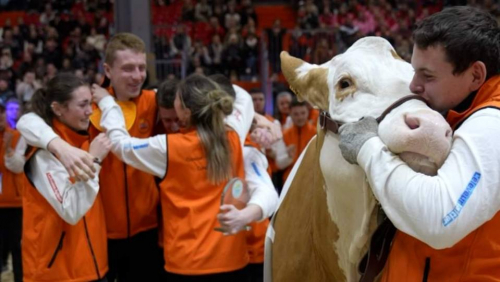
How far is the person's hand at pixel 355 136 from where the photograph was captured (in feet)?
5.72

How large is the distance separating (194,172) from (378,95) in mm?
1679

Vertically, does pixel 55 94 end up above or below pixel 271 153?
above

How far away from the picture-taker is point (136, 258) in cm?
383

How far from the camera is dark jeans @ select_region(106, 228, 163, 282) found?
3789 millimetres

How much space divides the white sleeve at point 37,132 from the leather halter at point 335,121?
172 cm

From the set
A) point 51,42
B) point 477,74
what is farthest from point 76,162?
point 51,42

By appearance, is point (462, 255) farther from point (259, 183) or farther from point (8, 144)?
point (8, 144)

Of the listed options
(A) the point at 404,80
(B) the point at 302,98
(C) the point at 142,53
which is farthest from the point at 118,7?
(A) the point at 404,80

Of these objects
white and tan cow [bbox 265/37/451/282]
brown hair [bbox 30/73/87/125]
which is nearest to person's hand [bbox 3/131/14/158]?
brown hair [bbox 30/73/87/125]

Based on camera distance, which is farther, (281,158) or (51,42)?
(51,42)

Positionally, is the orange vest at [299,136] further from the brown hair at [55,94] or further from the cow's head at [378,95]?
the cow's head at [378,95]

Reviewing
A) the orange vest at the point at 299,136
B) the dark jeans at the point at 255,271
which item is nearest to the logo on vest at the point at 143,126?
the dark jeans at the point at 255,271

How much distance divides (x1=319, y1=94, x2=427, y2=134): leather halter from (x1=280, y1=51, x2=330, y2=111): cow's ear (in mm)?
37

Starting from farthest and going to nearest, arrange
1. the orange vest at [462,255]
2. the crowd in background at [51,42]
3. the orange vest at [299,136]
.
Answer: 1. the crowd in background at [51,42]
2. the orange vest at [299,136]
3. the orange vest at [462,255]
